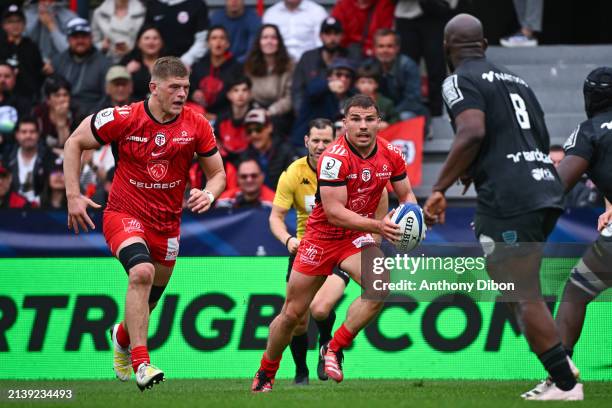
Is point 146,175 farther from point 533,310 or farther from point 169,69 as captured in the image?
point 533,310

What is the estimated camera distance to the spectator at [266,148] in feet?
48.4

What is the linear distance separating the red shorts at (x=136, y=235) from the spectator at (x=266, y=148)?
4.51 meters

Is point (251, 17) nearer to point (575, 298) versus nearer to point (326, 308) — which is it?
point (326, 308)

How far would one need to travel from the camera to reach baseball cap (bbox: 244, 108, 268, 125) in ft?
49.1

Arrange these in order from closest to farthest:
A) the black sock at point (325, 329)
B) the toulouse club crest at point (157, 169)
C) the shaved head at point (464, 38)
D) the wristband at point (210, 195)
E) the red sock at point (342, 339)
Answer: the shaved head at point (464, 38) < the wristband at point (210, 195) < the toulouse club crest at point (157, 169) < the red sock at point (342, 339) < the black sock at point (325, 329)

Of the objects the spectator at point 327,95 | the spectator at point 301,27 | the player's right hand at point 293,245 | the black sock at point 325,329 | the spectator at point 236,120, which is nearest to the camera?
the player's right hand at point 293,245

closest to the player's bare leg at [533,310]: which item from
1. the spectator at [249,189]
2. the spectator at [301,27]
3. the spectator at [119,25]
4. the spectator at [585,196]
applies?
the spectator at [585,196]

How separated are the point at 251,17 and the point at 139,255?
810 cm

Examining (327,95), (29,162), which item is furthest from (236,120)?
(29,162)

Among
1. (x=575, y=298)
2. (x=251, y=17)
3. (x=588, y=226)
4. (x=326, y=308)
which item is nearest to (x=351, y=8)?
(x=251, y=17)

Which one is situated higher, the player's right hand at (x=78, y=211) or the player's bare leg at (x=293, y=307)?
the player's right hand at (x=78, y=211)

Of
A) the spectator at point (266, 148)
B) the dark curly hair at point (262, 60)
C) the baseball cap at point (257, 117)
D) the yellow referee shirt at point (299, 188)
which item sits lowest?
the spectator at point (266, 148)

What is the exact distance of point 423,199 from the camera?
609 inches

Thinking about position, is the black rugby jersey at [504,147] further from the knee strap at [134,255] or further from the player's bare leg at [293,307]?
the knee strap at [134,255]
